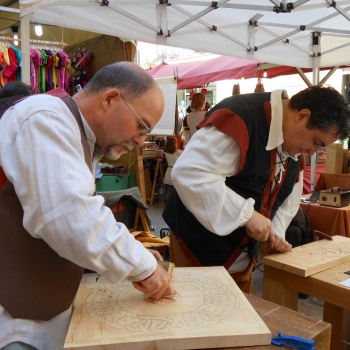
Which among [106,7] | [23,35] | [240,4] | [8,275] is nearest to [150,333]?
[8,275]

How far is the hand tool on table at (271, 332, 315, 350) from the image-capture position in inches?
33.7

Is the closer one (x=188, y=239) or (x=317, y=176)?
(x=188, y=239)

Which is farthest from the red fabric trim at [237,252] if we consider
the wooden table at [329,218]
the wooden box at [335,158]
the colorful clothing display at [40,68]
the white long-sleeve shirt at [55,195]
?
the wooden box at [335,158]

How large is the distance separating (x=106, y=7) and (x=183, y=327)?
247 centimetres

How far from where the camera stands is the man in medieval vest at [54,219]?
2.44ft

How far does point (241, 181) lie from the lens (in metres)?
1.55

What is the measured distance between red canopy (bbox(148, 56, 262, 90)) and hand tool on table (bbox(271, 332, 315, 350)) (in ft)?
14.4

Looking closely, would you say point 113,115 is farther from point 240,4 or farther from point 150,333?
point 240,4

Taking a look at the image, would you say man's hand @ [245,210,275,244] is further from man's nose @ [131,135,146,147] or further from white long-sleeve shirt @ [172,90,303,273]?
man's nose @ [131,135,146,147]

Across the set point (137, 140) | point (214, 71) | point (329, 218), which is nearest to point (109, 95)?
point (137, 140)

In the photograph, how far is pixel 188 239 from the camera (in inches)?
63.5

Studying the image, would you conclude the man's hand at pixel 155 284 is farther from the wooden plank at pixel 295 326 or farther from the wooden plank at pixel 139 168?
the wooden plank at pixel 139 168

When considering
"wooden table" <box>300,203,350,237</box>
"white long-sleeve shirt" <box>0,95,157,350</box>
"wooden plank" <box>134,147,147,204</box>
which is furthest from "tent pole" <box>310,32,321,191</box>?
"white long-sleeve shirt" <box>0,95,157,350</box>

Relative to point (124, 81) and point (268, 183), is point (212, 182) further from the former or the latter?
point (124, 81)
